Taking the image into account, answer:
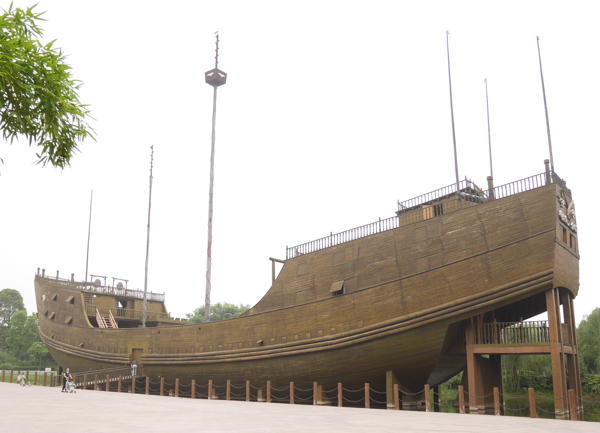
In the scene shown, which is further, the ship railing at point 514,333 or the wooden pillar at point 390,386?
the wooden pillar at point 390,386

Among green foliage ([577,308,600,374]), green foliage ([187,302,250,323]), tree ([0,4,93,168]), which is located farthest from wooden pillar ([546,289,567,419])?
green foliage ([187,302,250,323])

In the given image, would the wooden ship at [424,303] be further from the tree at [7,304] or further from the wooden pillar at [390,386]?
the tree at [7,304]

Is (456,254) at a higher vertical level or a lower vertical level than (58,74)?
lower

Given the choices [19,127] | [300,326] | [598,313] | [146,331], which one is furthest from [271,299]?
[598,313]

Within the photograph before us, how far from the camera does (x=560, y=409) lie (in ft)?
37.8

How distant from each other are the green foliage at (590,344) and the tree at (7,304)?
216 ft

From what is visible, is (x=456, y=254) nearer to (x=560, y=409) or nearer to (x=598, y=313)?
(x=560, y=409)

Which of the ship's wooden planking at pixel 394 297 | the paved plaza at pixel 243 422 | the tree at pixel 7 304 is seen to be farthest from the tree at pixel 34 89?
the tree at pixel 7 304

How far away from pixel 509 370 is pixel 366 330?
12.8 meters

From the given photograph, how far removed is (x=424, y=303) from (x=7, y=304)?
69.3m

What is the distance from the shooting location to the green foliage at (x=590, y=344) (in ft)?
80.4

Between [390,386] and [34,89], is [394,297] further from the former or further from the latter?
[34,89]

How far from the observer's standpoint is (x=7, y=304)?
226 ft

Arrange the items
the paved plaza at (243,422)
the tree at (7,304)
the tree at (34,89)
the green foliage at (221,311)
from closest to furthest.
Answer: the tree at (34,89), the paved plaza at (243,422), the green foliage at (221,311), the tree at (7,304)
